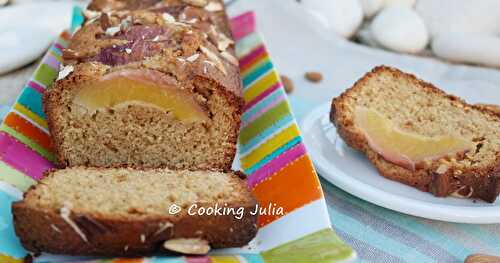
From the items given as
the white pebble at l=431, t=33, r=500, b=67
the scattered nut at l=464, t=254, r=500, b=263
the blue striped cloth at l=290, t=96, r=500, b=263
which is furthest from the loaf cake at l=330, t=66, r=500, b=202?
the white pebble at l=431, t=33, r=500, b=67

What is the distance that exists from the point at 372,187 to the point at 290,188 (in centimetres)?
41

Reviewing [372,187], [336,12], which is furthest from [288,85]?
[372,187]

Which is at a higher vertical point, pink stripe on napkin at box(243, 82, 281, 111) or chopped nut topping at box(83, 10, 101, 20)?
chopped nut topping at box(83, 10, 101, 20)

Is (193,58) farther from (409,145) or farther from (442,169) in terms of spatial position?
(442,169)

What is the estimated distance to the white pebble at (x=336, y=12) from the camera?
15.4ft

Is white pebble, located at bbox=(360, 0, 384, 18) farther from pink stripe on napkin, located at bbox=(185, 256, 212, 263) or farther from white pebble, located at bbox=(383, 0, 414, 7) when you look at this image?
pink stripe on napkin, located at bbox=(185, 256, 212, 263)

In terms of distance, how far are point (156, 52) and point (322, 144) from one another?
970 millimetres

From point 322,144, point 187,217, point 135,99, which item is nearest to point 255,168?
point 322,144

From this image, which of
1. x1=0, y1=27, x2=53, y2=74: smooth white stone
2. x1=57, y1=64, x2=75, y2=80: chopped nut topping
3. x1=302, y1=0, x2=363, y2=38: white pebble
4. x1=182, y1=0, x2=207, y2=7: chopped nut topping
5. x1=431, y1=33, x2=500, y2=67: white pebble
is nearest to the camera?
x1=57, y1=64, x2=75, y2=80: chopped nut topping

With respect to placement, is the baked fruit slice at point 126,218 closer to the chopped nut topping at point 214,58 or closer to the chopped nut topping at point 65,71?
the chopped nut topping at point 65,71

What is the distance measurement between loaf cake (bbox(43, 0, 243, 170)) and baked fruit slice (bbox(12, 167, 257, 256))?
→ 16.7 inches

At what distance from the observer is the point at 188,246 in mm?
2178

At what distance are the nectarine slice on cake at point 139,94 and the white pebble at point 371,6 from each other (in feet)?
8.38

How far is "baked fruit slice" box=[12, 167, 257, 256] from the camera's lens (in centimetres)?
212
